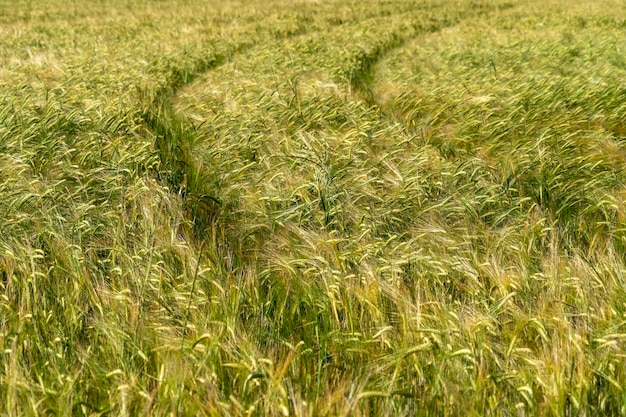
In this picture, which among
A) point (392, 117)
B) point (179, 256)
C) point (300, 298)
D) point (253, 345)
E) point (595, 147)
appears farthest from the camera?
point (392, 117)

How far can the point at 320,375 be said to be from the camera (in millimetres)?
1952

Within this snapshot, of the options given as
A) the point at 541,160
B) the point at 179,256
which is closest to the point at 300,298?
the point at 179,256

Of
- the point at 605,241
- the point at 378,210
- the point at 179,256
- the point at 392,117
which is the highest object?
the point at 179,256

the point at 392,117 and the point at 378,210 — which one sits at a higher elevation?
the point at 378,210

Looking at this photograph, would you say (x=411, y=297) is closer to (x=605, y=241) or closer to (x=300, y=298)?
(x=300, y=298)

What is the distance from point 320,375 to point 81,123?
3557mm

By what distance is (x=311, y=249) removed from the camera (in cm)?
283

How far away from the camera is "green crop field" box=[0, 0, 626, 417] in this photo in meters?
1.84

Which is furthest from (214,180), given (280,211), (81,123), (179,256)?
(81,123)

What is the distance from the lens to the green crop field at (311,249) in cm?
184

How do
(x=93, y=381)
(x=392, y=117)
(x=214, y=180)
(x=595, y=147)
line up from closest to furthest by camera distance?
(x=93, y=381) → (x=214, y=180) → (x=595, y=147) → (x=392, y=117)

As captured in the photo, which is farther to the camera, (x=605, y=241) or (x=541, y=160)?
(x=541, y=160)

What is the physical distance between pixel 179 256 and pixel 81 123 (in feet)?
8.13

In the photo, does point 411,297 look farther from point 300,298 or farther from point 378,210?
point 378,210
